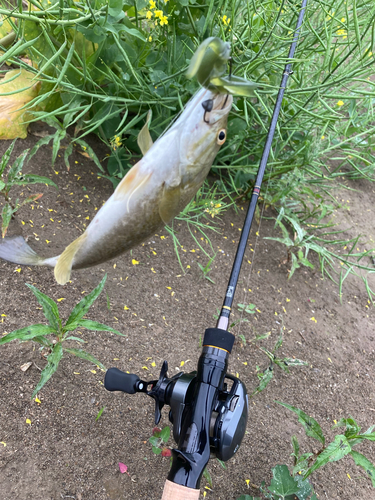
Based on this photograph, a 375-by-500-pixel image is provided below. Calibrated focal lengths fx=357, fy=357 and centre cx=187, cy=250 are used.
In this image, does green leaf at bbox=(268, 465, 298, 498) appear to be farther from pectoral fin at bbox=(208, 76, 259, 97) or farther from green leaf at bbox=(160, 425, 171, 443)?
pectoral fin at bbox=(208, 76, 259, 97)

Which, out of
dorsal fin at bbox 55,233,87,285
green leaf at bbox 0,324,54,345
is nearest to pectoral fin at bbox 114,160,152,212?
dorsal fin at bbox 55,233,87,285

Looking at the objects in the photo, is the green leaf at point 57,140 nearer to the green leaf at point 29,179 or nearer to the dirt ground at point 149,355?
the green leaf at point 29,179

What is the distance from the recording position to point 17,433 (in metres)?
1.19

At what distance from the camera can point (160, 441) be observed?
1269mm

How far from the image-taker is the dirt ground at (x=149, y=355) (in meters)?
1.23

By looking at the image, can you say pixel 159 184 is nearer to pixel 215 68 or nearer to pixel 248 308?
pixel 215 68

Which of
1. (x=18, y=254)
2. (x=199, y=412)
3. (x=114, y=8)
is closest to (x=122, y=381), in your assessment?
(x=199, y=412)

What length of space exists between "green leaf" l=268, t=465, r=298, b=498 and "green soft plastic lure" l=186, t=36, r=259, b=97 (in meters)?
1.32

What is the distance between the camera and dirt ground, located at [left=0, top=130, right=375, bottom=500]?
1230 millimetres

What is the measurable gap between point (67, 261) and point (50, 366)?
1.40ft

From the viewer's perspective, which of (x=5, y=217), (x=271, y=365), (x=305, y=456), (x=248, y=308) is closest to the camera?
(x=305, y=456)

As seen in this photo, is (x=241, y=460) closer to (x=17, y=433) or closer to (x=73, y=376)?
(x=73, y=376)

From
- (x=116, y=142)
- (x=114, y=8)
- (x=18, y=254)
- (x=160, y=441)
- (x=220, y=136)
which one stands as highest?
(x=114, y=8)

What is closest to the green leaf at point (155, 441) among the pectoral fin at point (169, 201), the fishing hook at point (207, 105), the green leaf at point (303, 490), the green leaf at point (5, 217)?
the green leaf at point (303, 490)
